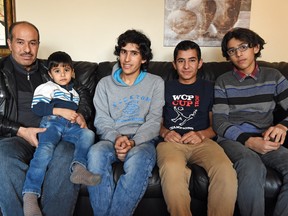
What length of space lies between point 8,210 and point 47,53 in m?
1.51

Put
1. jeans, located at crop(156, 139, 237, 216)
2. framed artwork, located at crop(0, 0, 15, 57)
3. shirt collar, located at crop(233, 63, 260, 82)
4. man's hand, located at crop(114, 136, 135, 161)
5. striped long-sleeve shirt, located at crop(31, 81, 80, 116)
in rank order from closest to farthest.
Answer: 1. jeans, located at crop(156, 139, 237, 216)
2. man's hand, located at crop(114, 136, 135, 161)
3. striped long-sleeve shirt, located at crop(31, 81, 80, 116)
4. shirt collar, located at crop(233, 63, 260, 82)
5. framed artwork, located at crop(0, 0, 15, 57)

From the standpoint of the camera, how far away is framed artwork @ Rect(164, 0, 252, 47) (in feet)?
7.55

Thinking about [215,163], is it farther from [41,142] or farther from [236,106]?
[41,142]

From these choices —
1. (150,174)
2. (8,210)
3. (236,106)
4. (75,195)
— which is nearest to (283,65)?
(236,106)

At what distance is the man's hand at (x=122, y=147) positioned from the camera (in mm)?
1508

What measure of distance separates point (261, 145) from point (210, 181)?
398 mm

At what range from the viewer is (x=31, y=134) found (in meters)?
1.59

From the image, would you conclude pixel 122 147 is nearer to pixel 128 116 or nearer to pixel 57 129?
pixel 128 116

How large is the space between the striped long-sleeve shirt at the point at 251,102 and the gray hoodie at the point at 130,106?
41 cm

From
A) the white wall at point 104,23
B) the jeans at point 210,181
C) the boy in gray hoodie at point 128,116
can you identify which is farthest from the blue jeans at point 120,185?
the white wall at point 104,23

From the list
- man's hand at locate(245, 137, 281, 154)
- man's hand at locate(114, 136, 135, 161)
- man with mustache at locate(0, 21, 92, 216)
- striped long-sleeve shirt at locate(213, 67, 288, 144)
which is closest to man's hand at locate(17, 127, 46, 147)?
man with mustache at locate(0, 21, 92, 216)

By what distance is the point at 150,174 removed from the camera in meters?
1.42

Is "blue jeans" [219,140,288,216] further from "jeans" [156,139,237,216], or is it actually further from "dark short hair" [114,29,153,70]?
"dark short hair" [114,29,153,70]

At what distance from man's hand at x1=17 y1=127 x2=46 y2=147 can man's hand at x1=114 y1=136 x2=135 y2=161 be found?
18.7 inches
